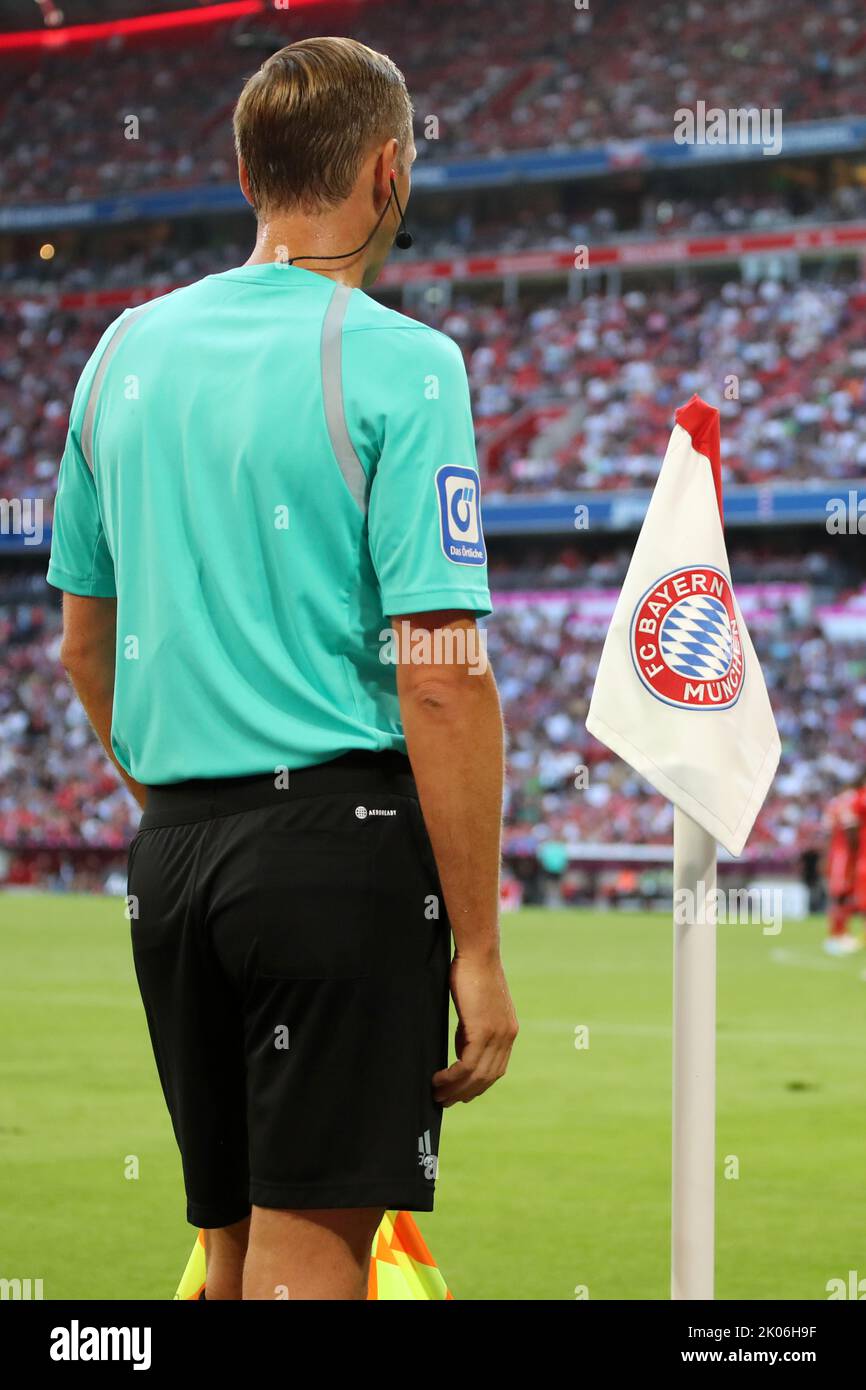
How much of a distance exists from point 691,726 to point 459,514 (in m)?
0.97

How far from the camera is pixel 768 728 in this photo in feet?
10.8

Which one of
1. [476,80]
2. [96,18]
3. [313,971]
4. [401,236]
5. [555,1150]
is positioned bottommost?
[555,1150]

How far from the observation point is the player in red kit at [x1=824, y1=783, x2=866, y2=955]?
1739 cm

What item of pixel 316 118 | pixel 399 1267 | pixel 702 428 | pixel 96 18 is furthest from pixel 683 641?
pixel 96 18

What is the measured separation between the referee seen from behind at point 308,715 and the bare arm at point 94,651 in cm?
27

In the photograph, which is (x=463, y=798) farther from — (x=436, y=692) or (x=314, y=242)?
(x=314, y=242)

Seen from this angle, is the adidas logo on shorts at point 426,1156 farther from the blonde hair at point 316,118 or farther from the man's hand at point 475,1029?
the blonde hair at point 316,118

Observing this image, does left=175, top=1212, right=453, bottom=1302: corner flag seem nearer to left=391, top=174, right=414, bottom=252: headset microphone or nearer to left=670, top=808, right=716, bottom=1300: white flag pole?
left=670, top=808, right=716, bottom=1300: white flag pole

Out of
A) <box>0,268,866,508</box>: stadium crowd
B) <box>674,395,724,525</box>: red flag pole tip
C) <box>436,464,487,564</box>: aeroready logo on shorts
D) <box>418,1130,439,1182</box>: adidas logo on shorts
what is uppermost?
<box>436,464,487,564</box>: aeroready logo on shorts

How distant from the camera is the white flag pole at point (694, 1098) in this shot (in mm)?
3043

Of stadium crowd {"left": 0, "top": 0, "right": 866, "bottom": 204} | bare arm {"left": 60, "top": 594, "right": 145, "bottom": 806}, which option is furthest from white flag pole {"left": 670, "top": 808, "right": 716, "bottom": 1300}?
stadium crowd {"left": 0, "top": 0, "right": 866, "bottom": 204}

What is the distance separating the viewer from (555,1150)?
7191mm

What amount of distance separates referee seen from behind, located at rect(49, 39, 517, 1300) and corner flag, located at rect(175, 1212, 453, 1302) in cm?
91

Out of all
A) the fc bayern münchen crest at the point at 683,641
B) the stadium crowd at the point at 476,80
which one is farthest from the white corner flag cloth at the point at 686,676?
the stadium crowd at the point at 476,80
